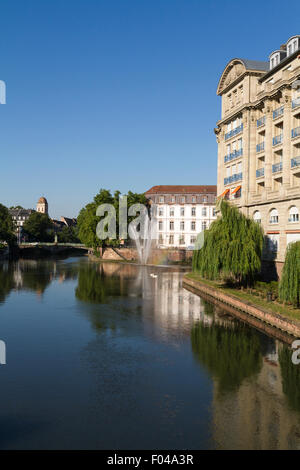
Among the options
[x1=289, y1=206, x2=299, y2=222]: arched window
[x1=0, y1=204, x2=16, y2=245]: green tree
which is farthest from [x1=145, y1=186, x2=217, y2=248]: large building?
[x1=289, y1=206, x2=299, y2=222]: arched window

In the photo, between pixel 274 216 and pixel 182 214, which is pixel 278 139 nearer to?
pixel 274 216

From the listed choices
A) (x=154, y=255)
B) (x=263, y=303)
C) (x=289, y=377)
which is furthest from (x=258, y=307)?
(x=154, y=255)

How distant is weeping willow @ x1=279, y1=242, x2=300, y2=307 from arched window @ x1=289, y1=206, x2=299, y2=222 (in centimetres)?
826

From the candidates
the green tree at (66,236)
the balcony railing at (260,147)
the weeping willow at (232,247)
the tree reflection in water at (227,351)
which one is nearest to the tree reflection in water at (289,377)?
the tree reflection in water at (227,351)

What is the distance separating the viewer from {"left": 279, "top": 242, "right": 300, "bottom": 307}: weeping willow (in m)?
23.8

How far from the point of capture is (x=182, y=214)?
311 feet

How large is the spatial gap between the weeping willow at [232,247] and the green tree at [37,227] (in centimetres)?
10608

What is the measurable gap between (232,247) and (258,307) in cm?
857

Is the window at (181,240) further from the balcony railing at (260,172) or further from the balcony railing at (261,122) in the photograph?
the balcony railing at (261,122)

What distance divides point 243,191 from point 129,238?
56525mm

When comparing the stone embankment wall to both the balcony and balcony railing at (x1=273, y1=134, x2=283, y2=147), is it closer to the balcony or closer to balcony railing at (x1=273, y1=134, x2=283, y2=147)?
balcony railing at (x1=273, y1=134, x2=283, y2=147)

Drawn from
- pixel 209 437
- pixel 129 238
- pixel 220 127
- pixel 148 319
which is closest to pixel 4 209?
pixel 129 238

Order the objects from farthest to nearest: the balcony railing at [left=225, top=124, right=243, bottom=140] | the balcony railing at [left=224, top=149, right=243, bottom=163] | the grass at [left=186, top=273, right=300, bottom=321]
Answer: the balcony railing at [left=225, top=124, right=243, bottom=140]
the balcony railing at [left=224, top=149, right=243, bottom=163]
the grass at [left=186, top=273, right=300, bottom=321]

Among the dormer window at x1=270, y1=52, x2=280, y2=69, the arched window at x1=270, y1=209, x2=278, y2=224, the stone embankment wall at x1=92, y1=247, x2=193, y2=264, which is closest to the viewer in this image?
the arched window at x1=270, y1=209, x2=278, y2=224
